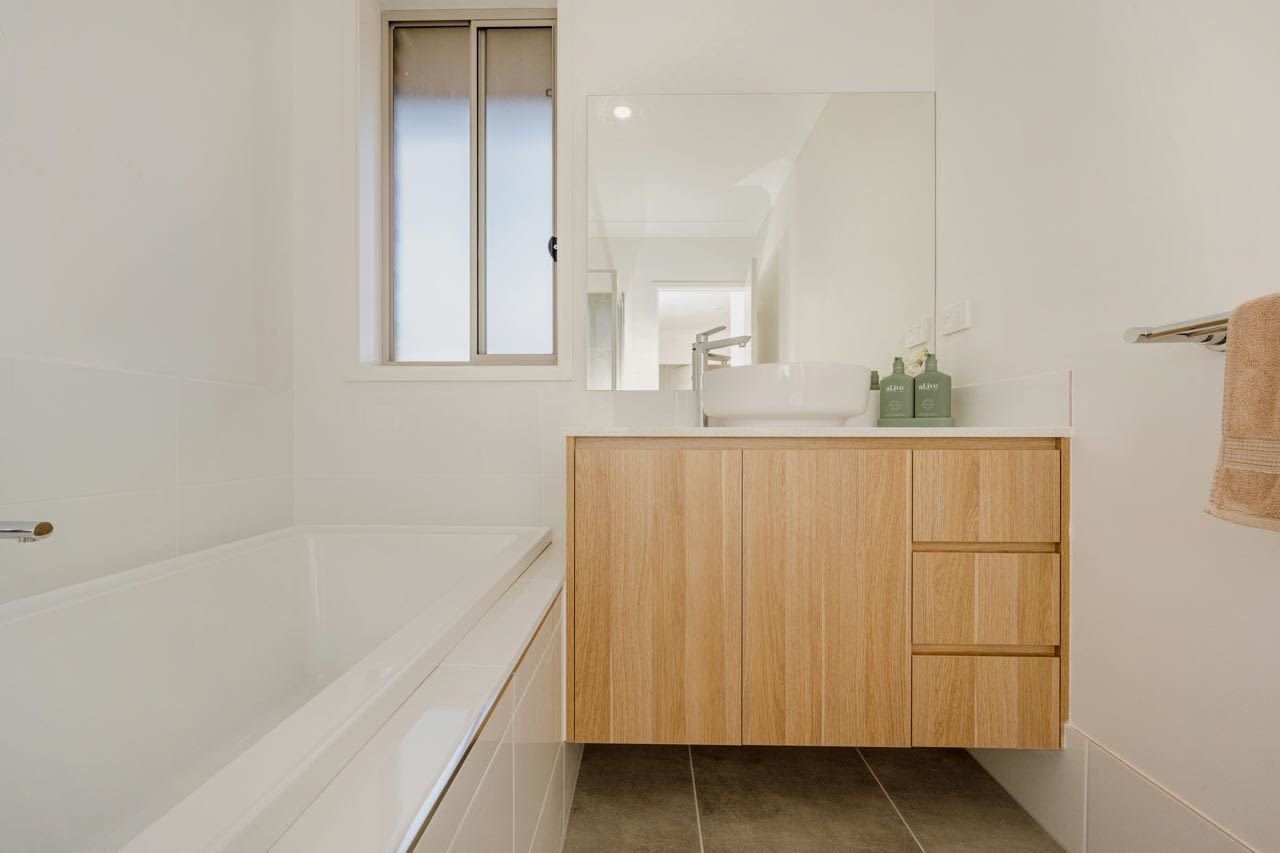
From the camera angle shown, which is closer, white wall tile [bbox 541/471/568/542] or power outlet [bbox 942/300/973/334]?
power outlet [bbox 942/300/973/334]

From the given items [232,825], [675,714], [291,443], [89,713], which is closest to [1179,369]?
[675,714]

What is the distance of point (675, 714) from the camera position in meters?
1.29

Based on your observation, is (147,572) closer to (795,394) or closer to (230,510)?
(230,510)

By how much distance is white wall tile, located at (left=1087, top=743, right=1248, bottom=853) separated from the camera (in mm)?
947

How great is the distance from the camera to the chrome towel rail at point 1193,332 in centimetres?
84

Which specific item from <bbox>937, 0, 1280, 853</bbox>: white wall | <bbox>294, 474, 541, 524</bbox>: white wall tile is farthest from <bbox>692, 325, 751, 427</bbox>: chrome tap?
<bbox>937, 0, 1280, 853</bbox>: white wall

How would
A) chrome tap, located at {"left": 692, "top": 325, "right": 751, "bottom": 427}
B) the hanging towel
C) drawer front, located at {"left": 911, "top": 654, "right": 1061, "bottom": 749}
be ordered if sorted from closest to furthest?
Answer: the hanging towel, drawer front, located at {"left": 911, "top": 654, "right": 1061, "bottom": 749}, chrome tap, located at {"left": 692, "top": 325, "right": 751, "bottom": 427}

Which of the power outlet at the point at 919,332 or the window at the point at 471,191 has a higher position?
the window at the point at 471,191

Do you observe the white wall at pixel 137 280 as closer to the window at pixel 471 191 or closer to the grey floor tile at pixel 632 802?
the window at pixel 471 191

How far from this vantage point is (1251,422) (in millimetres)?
771

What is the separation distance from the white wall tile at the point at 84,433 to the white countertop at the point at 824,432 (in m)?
0.90

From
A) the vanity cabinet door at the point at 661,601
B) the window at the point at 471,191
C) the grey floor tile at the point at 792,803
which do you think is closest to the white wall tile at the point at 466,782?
the vanity cabinet door at the point at 661,601

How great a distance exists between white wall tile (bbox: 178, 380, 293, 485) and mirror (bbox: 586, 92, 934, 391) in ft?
3.10

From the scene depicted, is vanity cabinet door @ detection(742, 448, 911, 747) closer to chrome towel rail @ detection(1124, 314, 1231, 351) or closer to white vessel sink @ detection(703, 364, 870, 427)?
white vessel sink @ detection(703, 364, 870, 427)
